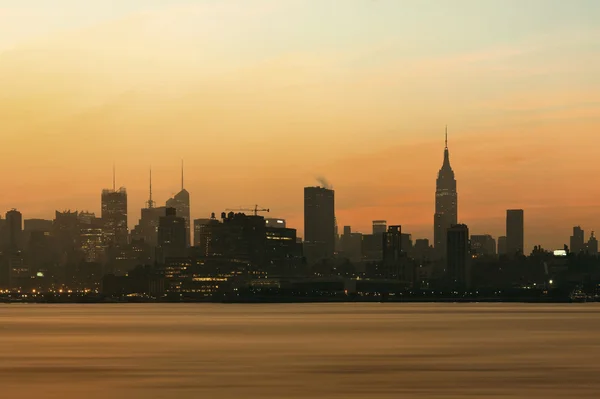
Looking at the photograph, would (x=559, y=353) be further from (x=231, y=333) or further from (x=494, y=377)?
(x=231, y=333)

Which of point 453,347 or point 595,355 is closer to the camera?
point 595,355

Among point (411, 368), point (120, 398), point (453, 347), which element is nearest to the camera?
point (120, 398)

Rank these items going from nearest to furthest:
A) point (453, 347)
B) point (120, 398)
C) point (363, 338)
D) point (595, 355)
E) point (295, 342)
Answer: point (120, 398) → point (595, 355) → point (453, 347) → point (295, 342) → point (363, 338)

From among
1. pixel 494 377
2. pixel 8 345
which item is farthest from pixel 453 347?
pixel 8 345

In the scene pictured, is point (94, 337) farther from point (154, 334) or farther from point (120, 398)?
point (120, 398)

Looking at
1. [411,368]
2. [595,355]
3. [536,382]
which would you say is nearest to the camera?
[536,382]

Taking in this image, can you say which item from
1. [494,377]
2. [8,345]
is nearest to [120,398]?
[494,377]

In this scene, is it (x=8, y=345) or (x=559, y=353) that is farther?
(x=8, y=345)

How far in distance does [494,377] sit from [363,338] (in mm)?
54505

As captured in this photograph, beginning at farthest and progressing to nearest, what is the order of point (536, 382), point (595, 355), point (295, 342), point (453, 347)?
point (295, 342), point (453, 347), point (595, 355), point (536, 382)

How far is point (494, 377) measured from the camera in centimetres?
7556

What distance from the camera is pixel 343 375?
253 ft

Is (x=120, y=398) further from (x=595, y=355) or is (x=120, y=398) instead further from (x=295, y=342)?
(x=295, y=342)

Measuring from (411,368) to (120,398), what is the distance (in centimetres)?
2749
